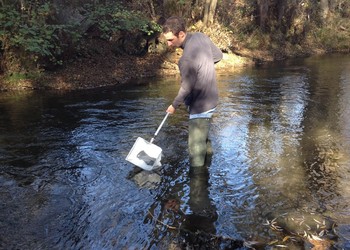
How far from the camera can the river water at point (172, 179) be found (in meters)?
3.92

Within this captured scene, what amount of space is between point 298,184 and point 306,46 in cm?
2058

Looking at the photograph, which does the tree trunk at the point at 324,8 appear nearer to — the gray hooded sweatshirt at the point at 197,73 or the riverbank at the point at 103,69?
the riverbank at the point at 103,69

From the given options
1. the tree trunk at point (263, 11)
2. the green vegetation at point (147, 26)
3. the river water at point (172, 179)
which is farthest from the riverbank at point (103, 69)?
the tree trunk at point (263, 11)

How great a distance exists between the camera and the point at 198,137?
5.07 metres

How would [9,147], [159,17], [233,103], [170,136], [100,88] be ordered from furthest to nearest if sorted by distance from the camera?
[159,17], [100,88], [233,103], [170,136], [9,147]

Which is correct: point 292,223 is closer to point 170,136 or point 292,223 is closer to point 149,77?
point 170,136

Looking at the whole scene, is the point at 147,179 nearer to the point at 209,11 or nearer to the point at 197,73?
the point at 197,73

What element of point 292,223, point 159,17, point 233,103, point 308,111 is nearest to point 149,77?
point 159,17

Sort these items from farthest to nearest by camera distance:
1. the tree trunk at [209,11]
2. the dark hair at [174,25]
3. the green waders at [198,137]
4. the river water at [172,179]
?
1. the tree trunk at [209,11]
2. the green waders at [198,137]
3. the dark hair at [174,25]
4. the river water at [172,179]

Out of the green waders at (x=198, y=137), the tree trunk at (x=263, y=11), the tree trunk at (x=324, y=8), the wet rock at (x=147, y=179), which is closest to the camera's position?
the green waders at (x=198, y=137)

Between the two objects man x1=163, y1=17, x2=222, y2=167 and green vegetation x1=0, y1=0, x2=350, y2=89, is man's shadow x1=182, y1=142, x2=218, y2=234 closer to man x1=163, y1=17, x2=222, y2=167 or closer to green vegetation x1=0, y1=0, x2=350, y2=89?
man x1=163, y1=17, x2=222, y2=167

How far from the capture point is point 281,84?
42.2 feet

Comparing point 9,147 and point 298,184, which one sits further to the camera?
point 9,147

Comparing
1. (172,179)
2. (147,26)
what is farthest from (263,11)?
(172,179)
